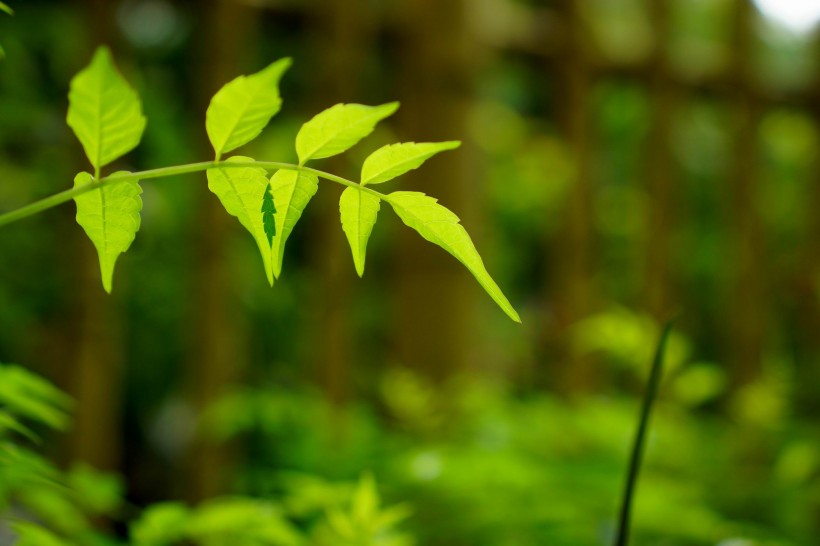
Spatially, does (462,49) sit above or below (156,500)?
above

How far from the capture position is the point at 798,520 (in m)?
1.54

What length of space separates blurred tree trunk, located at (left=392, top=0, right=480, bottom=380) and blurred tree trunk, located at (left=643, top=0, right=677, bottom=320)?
32.7 inches

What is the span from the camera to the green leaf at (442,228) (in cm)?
52

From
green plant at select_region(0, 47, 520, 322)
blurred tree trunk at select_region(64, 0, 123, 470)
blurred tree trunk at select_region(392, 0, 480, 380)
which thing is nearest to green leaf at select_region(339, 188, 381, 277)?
green plant at select_region(0, 47, 520, 322)

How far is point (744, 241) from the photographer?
3.14 metres

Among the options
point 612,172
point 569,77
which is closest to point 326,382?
point 569,77

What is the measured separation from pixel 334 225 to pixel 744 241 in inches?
71.1

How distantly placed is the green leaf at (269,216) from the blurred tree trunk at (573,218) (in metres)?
2.17

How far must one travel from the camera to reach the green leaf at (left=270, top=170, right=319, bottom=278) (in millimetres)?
539

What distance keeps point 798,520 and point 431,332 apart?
1074mm

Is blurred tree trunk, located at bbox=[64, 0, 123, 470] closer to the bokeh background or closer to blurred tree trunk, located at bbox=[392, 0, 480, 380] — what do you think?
the bokeh background

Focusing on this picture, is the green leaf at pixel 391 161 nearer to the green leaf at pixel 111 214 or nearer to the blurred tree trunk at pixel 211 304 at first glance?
the green leaf at pixel 111 214

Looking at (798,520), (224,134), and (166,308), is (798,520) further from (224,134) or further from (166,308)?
(166,308)

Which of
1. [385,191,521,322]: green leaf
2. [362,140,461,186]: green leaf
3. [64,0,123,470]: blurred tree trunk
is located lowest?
[385,191,521,322]: green leaf
